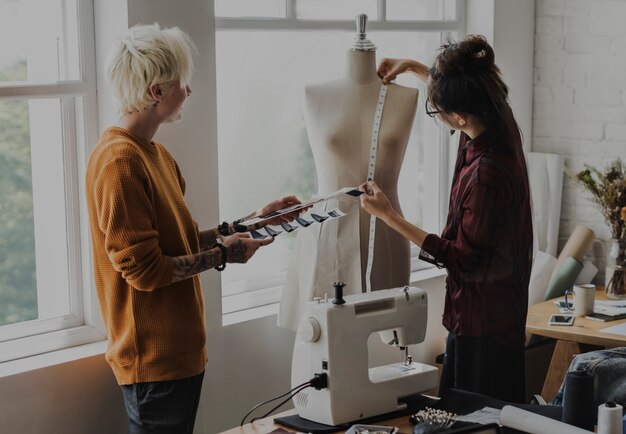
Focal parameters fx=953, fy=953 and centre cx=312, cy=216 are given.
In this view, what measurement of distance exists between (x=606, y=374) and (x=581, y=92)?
8.44 ft

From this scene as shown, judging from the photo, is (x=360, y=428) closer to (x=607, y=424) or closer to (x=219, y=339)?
(x=607, y=424)

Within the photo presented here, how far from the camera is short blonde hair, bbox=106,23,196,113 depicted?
8.61 ft

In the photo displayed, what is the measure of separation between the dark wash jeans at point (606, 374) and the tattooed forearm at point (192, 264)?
3.46ft

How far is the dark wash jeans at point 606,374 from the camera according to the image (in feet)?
8.66

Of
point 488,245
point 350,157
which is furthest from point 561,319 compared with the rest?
point 350,157

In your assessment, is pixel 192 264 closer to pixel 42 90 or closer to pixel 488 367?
pixel 42 90

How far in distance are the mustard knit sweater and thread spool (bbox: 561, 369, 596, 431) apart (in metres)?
1.06

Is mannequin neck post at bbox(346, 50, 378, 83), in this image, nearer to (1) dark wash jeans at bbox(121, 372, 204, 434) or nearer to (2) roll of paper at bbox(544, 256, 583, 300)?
(1) dark wash jeans at bbox(121, 372, 204, 434)

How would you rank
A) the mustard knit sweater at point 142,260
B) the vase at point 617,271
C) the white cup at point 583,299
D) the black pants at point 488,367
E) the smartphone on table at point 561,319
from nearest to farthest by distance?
1. the mustard knit sweater at point 142,260
2. the black pants at point 488,367
3. the smartphone on table at point 561,319
4. the white cup at point 583,299
5. the vase at point 617,271

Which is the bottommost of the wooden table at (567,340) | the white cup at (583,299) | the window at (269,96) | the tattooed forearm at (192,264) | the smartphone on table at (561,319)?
the wooden table at (567,340)

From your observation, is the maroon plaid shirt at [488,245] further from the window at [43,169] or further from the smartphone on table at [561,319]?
the window at [43,169]

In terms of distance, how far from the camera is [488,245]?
3.05 metres

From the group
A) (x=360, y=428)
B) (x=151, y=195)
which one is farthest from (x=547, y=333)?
(x=151, y=195)

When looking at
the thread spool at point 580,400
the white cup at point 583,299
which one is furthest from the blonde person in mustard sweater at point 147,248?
the white cup at point 583,299
